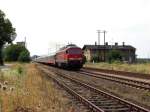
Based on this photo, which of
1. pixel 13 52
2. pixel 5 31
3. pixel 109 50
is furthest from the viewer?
pixel 109 50

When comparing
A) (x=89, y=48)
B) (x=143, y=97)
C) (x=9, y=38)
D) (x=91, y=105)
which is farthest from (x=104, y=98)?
(x=89, y=48)

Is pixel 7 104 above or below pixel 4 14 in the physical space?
below

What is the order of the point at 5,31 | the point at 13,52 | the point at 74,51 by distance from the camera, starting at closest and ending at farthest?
the point at 74,51 → the point at 5,31 → the point at 13,52

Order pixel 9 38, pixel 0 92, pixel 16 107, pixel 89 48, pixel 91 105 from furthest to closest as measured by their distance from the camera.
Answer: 1. pixel 89 48
2. pixel 9 38
3. pixel 0 92
4. pixel 91 105
5. pixel 16 107

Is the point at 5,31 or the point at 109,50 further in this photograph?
the point at 109,50

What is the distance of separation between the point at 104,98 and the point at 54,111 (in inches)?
171

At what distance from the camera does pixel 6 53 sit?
5177 inches

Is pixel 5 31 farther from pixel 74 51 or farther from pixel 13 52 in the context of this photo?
pixel 13 52

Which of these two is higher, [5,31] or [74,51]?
[5,31]

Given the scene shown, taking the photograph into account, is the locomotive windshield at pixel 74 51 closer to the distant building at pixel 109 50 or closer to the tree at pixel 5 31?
the tree at pixel 5 31

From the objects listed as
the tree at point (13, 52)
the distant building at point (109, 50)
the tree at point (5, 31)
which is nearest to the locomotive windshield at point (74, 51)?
the tree at point (5, 31)

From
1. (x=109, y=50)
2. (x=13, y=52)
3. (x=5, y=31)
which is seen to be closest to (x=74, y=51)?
(x=5, y=31)

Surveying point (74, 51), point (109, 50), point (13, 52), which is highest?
point (109, 50)

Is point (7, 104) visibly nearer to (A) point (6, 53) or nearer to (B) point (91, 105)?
(B) point (91, 105)
